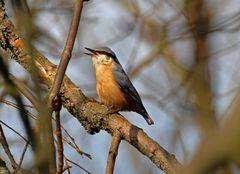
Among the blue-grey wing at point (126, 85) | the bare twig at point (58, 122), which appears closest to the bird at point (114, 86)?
the blue-grey wing at point (126, 85)

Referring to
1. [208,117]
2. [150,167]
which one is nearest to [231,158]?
[208,117]

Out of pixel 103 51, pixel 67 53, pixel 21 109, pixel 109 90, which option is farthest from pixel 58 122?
pixel 103 51

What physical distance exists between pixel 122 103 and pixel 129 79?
1.23ft

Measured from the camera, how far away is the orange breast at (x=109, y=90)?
558 centimetres

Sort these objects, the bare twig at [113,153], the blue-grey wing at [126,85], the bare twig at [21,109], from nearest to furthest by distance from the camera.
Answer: the bare twig at [21,109], the bare twig at [113,153], the blue-grey wing at [126,85]

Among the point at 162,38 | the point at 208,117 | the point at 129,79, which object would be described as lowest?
the point at 208,117

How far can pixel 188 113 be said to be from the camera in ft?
16.2

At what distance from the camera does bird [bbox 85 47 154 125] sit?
18.4ft

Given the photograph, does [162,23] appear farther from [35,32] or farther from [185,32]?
[35,32]

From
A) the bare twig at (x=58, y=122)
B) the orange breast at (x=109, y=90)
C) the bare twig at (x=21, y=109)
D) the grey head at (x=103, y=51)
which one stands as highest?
the grey head at (x=103, y=51)

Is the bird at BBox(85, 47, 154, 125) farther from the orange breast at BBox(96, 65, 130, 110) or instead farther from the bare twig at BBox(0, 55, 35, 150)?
the bare twig at BBox(0, 55, 35, 150)

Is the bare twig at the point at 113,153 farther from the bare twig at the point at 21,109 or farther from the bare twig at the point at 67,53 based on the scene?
the bare twig at the point at 21,109

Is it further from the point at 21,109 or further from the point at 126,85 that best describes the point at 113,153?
the point at 126,85

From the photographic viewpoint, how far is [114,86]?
5754 millimetres
